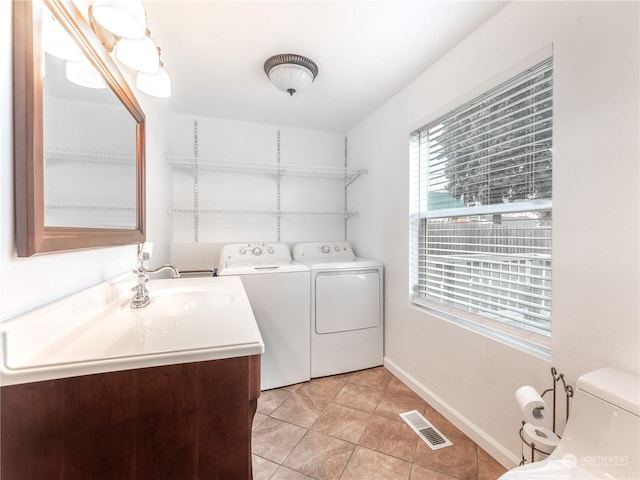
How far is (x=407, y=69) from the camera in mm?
2004

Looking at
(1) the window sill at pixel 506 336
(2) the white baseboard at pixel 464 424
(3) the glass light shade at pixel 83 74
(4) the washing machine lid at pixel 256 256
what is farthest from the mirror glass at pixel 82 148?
(2) the white baseboard at pixel 464 424

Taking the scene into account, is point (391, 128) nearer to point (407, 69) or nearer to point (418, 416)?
point (407, 69)

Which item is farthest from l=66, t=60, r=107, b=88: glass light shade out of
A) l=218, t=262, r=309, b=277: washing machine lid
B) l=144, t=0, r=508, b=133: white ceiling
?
l=218, t=262, r=309, b=277: washing machine lid

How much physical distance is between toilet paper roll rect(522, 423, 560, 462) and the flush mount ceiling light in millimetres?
2227

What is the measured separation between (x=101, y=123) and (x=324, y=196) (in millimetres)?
2328

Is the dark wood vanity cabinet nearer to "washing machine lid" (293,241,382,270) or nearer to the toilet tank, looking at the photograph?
the toilet tank

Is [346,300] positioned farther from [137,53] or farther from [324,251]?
[137,53]

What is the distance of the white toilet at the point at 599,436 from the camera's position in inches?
32.7

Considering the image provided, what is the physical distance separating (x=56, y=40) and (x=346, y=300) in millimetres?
2207

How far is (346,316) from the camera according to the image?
8.07ft

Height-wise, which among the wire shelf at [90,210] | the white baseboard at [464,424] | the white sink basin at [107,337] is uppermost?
the wire shelf at [90,210]

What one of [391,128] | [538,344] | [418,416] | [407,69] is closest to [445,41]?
[407,69]

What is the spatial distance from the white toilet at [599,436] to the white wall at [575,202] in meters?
0.18

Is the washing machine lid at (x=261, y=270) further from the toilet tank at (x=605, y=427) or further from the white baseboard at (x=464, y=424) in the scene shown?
the toilet tank at (x=605, y=427)
